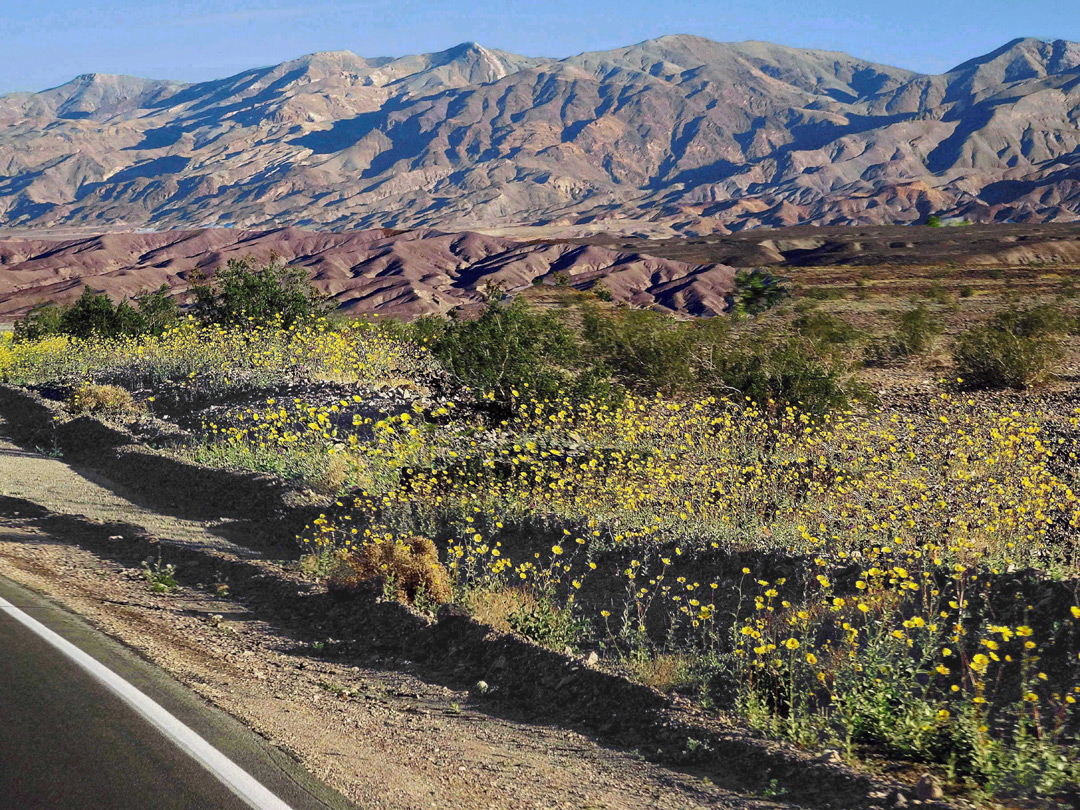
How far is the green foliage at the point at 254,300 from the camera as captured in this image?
23594mm

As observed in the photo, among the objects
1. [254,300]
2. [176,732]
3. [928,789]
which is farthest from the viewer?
[254,300]

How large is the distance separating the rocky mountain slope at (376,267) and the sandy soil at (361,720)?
2862 inches

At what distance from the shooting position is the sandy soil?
5020 millimetres

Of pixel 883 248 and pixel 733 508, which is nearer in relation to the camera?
pixel 733 508

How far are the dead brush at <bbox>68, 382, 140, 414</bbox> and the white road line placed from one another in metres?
13.0

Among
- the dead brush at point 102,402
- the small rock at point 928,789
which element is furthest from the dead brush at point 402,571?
the dead brush at point 102,402

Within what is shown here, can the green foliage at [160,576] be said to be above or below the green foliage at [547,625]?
above

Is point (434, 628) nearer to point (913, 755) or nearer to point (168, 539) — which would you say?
point (913, 755)

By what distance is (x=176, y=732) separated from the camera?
5.54 metres

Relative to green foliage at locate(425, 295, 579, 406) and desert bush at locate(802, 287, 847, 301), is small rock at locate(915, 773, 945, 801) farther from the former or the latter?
desert bush at locate(802, 287, 847, 301)

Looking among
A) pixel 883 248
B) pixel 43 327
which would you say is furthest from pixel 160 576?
pixel 883 248

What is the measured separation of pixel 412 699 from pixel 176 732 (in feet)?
A: 4.99

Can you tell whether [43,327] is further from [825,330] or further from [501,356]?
[501,356]

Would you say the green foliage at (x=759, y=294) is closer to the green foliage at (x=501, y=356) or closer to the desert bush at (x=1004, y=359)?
the desert bush at (x=1004, y=359)
